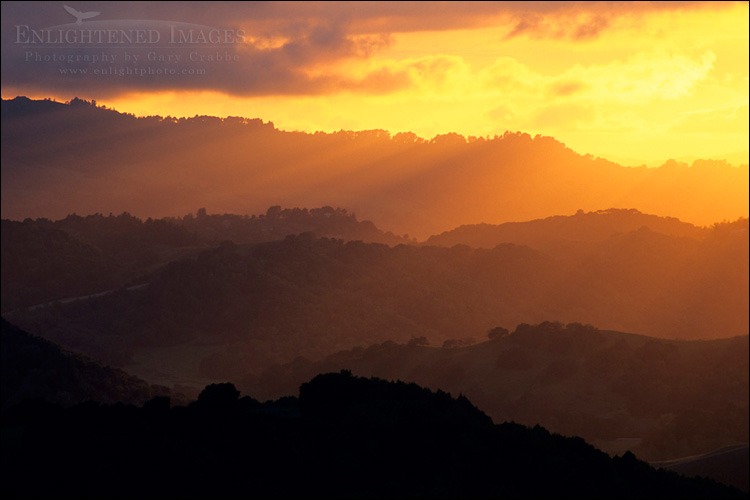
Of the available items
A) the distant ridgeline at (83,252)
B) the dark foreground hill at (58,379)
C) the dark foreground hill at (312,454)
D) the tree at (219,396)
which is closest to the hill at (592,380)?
the dark foreground hill at (58,379)

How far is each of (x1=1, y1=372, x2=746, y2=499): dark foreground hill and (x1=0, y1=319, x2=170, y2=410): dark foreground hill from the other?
4585 centimetres

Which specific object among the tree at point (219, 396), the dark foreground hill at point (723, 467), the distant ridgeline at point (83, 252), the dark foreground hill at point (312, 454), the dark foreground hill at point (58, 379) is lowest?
the dark foreground hill at point (723, 467)

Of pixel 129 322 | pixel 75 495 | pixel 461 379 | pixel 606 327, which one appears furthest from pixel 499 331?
pixel 75 495

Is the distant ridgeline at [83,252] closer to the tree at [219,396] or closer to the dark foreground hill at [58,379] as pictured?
the dark foreground hill at [58,379]

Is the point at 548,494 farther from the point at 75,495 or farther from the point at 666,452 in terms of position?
the point at 666,452

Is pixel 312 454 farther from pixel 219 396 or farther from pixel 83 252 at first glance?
pixel 83 252

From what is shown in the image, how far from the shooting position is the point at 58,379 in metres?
64.7

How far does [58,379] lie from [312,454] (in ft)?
175

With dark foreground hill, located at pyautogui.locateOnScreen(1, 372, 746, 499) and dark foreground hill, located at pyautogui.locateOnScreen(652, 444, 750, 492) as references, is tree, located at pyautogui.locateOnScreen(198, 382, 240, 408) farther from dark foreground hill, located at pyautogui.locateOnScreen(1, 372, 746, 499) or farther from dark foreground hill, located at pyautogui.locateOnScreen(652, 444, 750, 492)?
dark foreground hill, located at pyautogui.locateOnScreen(652, 444, 750, 492)

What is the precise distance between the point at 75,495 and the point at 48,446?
1.68 m

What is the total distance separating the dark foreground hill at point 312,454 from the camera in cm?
1452

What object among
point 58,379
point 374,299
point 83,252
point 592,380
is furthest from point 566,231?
point 58,379

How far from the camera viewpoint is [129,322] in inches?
4496

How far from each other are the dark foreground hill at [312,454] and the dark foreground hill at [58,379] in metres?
45.9
